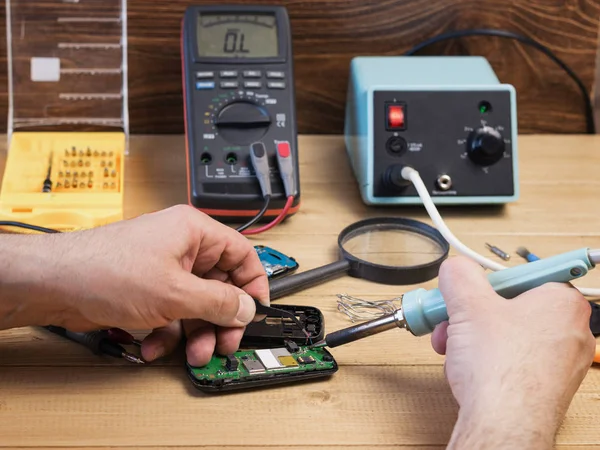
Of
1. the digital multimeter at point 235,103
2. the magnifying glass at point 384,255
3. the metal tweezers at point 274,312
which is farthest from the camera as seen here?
the digital multimeter at point 235,103

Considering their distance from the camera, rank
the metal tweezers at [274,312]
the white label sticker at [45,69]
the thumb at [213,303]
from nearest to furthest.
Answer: the thumb at [213,303] < the metal tweezers at [274,312] < the white label sticker at [45,69]

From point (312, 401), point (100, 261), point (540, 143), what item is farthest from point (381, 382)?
point (540, 143)

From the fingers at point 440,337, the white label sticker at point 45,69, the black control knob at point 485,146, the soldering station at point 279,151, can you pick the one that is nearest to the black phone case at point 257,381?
the fingers at point 440,337

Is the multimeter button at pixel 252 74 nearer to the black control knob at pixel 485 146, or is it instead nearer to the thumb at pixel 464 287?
the black control knob at pixel 485 146

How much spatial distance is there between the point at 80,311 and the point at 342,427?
258 mm

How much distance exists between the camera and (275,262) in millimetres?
1009

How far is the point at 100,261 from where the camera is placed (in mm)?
757

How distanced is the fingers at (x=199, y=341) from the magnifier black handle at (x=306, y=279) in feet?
0.41

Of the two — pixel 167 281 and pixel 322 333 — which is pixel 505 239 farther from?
pixel 167 281

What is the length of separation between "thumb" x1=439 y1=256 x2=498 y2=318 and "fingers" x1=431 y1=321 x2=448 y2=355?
0.03 metres

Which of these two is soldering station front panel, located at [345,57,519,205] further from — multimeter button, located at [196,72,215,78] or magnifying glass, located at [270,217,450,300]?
multimeter button, located at [196,72,215,78]

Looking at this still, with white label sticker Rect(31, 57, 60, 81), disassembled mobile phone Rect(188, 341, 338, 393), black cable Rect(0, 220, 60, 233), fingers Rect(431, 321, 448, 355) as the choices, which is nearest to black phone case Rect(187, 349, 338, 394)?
disassembled mobile phone Rect(188, 341, 338, 393)

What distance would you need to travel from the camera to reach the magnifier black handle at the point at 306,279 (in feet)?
3.11

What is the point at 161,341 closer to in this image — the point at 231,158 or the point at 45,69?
A: the point at 231,158
